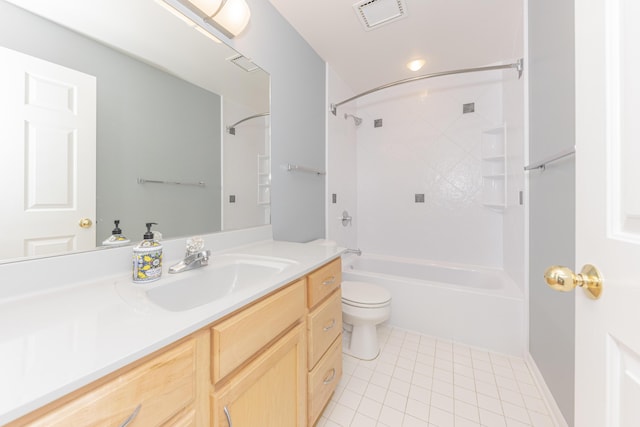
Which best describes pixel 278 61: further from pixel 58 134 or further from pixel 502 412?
pixel 502 412

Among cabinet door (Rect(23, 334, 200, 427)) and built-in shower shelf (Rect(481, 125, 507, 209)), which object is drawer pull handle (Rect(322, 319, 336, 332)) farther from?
built-in shower shelf (Rect(481, 125, 507, 209))

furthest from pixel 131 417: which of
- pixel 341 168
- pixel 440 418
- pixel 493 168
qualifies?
pixel 493 168

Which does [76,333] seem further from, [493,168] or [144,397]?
[493,168]

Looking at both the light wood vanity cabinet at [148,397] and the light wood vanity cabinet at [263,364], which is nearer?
the light wood vanity cabinet at [148,397]

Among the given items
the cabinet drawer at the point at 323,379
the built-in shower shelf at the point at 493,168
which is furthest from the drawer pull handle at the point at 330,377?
the built-in shower shelf at the point at 493,168

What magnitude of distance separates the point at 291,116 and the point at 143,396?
5.29 feet

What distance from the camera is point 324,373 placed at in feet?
3.54

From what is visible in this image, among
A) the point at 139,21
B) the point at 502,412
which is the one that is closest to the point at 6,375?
the point at 139,21

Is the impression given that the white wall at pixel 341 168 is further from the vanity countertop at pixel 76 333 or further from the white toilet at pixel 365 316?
the vanity countertop at pixel 76 333

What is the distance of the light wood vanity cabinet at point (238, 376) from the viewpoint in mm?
392

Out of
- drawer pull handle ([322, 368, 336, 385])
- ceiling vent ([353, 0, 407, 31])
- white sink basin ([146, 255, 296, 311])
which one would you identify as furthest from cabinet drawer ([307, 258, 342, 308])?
ceiling vent ([353, 0, 407, 31])

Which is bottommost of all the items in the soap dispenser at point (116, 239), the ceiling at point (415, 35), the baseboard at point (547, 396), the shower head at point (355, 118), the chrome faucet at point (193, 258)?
the baseboard at point (547, 396)

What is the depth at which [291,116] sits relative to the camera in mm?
1697
